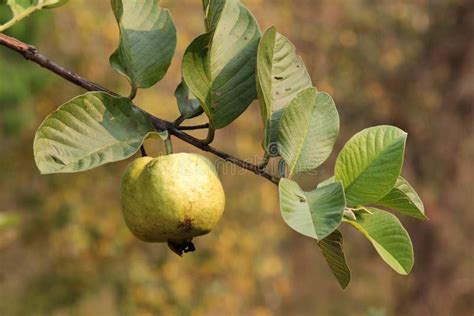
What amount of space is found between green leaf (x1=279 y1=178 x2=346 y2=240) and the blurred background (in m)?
4.44

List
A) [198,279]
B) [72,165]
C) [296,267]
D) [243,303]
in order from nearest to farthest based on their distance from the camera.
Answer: [72,165] < [198,279] < [243,303] < [296,267]

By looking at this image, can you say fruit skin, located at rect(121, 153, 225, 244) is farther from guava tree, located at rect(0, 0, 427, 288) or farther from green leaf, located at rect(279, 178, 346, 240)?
green leaf, located at rect(279, 178, 346, 240)

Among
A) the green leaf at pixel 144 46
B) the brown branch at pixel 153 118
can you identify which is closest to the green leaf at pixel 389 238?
the brown branch at pixel 153 118

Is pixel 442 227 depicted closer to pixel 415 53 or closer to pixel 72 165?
pixel 415 53

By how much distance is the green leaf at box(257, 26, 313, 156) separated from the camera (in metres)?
0.88

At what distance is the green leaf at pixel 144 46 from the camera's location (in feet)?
3.25

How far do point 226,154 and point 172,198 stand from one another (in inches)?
3.0

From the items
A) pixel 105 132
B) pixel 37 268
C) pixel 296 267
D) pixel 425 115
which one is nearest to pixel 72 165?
pixel 105 132

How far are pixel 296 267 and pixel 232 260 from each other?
2.50 m

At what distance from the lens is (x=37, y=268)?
6238 millimetres

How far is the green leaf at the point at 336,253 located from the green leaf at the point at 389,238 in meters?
0.03

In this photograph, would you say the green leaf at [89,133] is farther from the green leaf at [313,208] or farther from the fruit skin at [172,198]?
the green leaf at [313,208]

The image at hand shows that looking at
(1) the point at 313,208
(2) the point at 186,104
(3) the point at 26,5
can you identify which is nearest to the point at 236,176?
(3) the point at 26,5

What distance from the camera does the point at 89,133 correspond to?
0.88m
